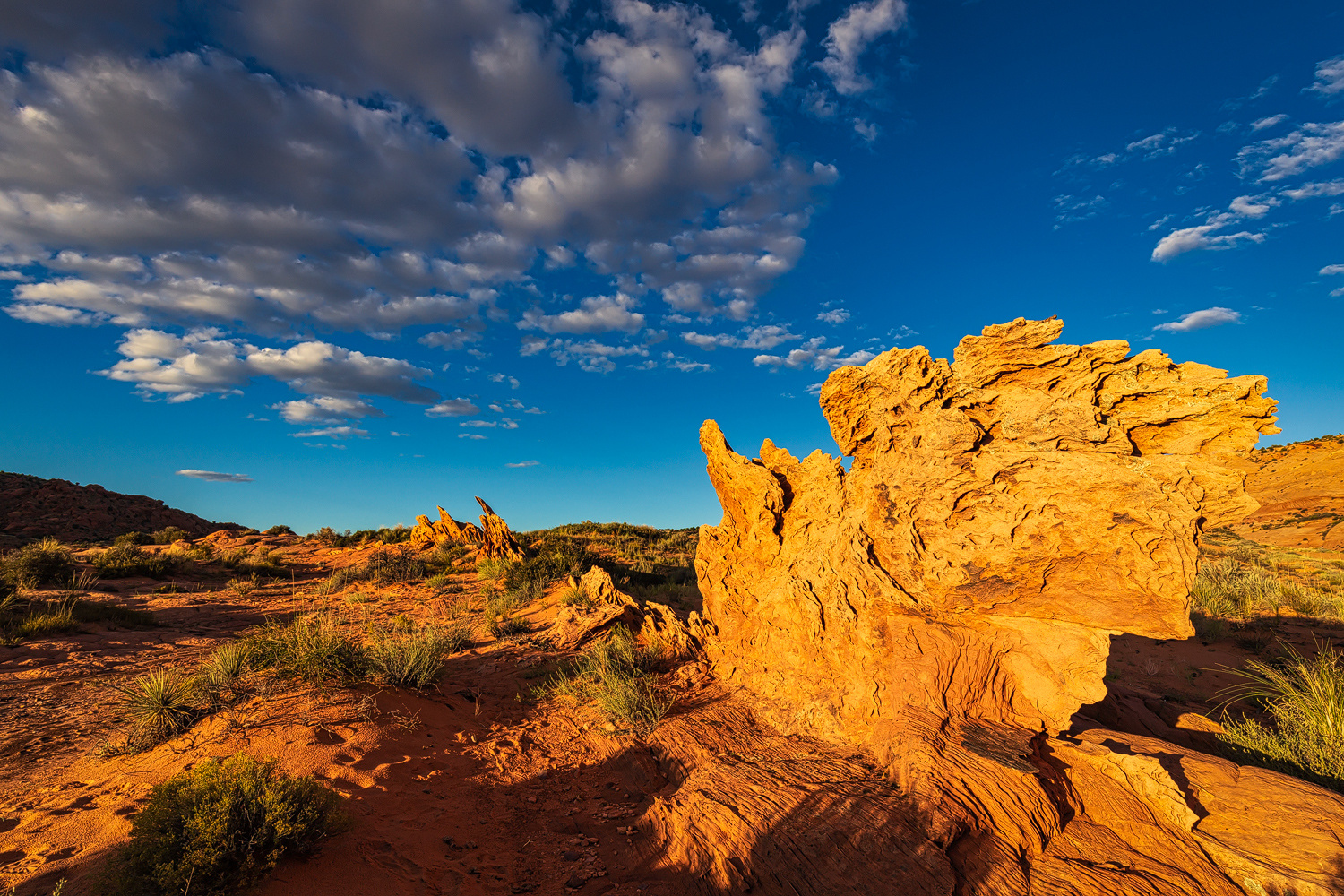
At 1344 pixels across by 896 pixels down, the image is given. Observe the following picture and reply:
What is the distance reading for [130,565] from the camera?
16.0 metres

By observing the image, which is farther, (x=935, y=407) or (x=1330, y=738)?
(x=935, y=407)

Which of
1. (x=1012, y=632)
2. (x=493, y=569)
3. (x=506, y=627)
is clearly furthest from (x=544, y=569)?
(x=1012, y=632)

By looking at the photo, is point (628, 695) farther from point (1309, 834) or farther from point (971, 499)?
point (1309, 834)

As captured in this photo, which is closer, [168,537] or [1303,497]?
[168,537]

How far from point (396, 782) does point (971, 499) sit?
18.1 ft

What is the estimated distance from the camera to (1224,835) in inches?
121

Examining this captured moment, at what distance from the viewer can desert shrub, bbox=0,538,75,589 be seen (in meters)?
12.2

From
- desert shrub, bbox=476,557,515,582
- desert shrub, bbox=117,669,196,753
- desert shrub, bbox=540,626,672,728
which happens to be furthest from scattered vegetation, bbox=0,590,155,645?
desert shrub, bbox=540,626,672,728

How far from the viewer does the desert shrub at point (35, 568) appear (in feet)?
39.9

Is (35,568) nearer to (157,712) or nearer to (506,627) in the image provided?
(506,627)

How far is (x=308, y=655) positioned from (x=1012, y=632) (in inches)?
297

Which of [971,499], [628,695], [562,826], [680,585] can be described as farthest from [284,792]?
[680,585]

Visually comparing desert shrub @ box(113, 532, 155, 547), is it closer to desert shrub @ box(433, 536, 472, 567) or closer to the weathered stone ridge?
desert shrub @ box(433, 536, 472, 567)

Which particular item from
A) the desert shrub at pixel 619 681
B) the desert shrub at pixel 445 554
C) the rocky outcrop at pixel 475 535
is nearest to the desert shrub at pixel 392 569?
the desert shrub at pixel 445 554
